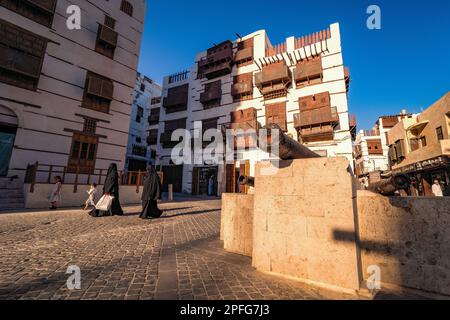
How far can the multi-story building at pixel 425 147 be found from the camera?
41.6 feet

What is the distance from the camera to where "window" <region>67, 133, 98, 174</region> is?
36.1 feet

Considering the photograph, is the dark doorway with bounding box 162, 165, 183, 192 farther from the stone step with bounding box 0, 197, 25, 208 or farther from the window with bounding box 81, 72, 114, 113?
the stone step with bounding box 0, 197, 25, 208

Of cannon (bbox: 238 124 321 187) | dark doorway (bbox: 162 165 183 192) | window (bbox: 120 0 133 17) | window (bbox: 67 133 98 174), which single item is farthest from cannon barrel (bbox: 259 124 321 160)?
dark doorway (bbox: 162 165 183 192)

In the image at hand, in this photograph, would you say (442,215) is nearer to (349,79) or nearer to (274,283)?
(274,283)

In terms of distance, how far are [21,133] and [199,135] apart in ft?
45.7

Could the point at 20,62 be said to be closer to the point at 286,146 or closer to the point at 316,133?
the point at 286,146

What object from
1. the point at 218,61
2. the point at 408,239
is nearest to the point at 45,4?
the point at 218,61

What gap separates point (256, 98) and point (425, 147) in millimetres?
14503

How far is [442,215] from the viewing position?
2.23 metres

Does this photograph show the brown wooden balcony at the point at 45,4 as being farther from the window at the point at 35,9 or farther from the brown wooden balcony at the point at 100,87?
the brown wooden balcony at the point at 100,87

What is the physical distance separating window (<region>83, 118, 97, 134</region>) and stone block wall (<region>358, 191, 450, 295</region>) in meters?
14.4

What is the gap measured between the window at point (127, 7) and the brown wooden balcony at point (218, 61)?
8829mm

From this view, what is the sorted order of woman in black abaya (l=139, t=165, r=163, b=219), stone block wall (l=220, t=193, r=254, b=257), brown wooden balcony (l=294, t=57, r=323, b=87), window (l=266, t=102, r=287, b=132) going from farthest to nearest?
window (l=266, t=102, r=287, b=132) → brown wooden balcony (l=294, t=57, r=323, b=87) → woman in black abaya (l=139, t=165, r=163, b=219) → stone block wall (l=220, t=193, r=254, b=257)

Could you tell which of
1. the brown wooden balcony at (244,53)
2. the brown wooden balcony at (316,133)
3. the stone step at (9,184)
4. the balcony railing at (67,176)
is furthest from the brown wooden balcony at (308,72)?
the stone step at (9,184)
